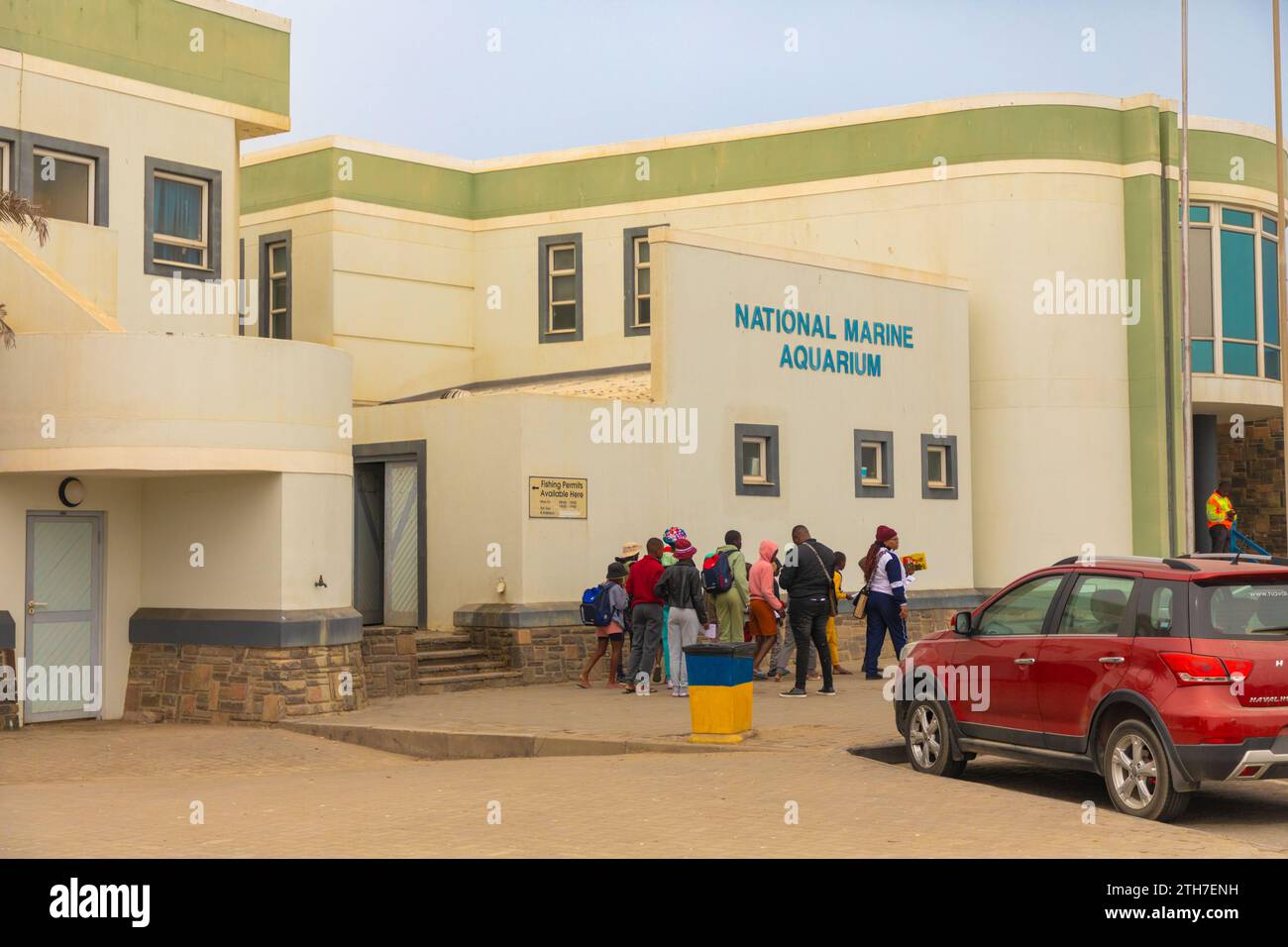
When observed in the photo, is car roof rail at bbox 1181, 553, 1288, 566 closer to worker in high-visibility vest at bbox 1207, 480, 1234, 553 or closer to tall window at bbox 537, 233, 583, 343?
worker in high-visibility vest at bbox 1207, 480, 1234, 553

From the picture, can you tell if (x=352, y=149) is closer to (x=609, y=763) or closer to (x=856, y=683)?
(x=856, y=683)

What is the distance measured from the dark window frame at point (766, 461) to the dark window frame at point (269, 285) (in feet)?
29.7

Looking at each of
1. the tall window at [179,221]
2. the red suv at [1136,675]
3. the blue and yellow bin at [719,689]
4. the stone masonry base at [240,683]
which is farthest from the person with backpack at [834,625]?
the tall window at [179,221]

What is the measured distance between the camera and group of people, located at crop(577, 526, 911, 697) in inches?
709

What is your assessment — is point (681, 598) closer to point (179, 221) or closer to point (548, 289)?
point (179, 221)

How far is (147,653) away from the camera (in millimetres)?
18281

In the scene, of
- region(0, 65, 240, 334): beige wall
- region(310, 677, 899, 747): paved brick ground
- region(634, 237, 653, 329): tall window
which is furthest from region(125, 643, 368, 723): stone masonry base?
region(634, 237, 653, 329): tall window

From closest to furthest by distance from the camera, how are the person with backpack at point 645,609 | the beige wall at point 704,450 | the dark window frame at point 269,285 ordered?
the person with backpack at point 645,609 → the beige wall at point 704,450 → the dark window frame at point 269,285

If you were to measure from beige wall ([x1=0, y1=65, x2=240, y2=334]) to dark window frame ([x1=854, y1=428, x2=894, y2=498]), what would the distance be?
950 cm

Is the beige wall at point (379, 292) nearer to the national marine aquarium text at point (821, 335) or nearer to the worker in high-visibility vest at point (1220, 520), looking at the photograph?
the national marine aquarium text at point (821, 335)

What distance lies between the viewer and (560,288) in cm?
3045

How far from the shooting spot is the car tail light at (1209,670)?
10.4 meters

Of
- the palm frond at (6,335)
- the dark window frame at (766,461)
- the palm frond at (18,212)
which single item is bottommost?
the dark window frame at (766,461)

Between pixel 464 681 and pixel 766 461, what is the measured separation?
6.21m
